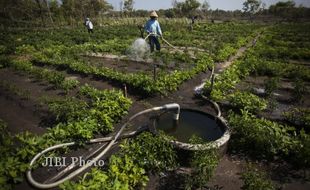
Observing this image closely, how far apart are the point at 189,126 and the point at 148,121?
1.16 metres

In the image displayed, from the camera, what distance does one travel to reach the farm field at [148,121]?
4.55 metres

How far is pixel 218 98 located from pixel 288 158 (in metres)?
2.87

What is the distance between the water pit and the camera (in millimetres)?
5883

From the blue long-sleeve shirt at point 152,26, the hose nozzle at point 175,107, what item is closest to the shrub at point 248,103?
the hose nozzle at point 175,107

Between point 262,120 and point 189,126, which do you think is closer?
point 262,120

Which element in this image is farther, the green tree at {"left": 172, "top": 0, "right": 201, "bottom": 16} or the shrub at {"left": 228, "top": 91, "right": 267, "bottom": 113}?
the green tree at {"left": 172, "top": 0, "right": 201, "bottom": 16}

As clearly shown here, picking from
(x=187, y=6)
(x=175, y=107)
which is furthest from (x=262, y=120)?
(x=187, y=6)

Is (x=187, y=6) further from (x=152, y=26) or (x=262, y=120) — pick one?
(x=262, y=120)

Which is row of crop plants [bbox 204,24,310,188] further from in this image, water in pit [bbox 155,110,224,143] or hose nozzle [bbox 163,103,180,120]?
hose nozzle [bbox 163,103,180,120]

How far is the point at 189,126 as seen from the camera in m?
6.32

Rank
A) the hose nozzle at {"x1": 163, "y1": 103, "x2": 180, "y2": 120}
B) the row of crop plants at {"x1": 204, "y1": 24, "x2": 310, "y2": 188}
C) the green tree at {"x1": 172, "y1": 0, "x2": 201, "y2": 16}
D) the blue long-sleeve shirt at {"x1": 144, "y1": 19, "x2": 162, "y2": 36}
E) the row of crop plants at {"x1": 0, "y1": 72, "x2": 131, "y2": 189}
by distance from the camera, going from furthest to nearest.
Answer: the green tree at {"x1": 172, "y1": 0, "x2": 201, "y2": 16} < the blue long-sleeve shirt at {"x1": 144, "y1": 19, "x2": 162, "y2": 36} < the hose nozzle at {"x1": 163, "y1": 103, "x2": 180, "y2": 120} < the row of crop plants at {"x1": 204, "y1": 24, "x2": 310, "y2": 188} < the row of crop plants at {"x1": 0, "y1": 72, "x2": 131, "y2": 189}

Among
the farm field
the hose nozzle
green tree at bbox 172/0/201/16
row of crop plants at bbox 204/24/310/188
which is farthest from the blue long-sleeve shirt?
green tree at bbox 172/0/201/16

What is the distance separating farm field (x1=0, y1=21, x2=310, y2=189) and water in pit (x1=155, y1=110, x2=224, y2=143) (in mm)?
438

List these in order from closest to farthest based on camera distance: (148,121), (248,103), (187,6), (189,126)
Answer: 1. (189,126)
2. (148,121)
3. (248,103)
4. (187,6)
